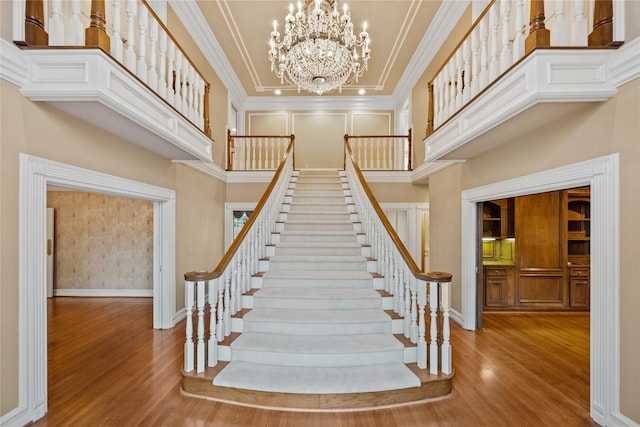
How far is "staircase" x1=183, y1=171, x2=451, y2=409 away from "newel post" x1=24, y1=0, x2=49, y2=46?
2964 mm

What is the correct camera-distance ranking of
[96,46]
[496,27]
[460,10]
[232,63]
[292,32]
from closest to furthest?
[96,46] → [496,27] → [292,32] → [460,10] → [232,63]

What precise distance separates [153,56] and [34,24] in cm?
101

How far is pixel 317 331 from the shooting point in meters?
3.52

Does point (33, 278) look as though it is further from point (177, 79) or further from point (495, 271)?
point (495, 271)

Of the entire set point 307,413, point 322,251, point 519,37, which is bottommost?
point 307,413

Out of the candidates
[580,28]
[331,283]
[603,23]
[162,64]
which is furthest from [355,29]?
[331,283]

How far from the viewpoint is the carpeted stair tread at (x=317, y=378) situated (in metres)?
2.81

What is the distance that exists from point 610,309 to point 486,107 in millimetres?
1961

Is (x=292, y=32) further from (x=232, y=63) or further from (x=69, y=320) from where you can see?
(x=69, y=320)

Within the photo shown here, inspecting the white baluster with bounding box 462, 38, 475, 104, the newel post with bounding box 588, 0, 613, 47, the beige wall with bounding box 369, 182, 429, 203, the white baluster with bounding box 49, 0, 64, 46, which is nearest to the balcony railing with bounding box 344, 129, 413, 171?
the beige wall with bounding box 369, 182, 429, 203

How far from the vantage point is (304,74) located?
4.40 meters

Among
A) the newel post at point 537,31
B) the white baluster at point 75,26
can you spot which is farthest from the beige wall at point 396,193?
the white baluster at point 75,26

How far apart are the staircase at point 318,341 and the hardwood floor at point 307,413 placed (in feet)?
0.44

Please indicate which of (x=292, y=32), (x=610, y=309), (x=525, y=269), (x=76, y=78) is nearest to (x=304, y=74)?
(x=292, y=32)
